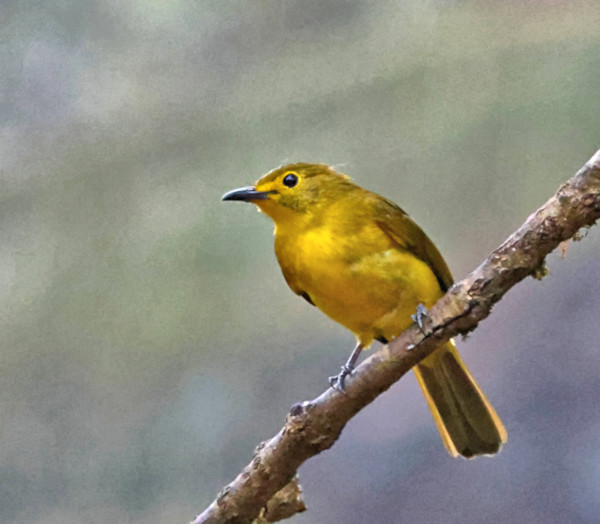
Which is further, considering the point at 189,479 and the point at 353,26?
the point at 353,26

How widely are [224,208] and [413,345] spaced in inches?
69.7

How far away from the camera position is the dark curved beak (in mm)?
2244

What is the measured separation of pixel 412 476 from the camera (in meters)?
2.93

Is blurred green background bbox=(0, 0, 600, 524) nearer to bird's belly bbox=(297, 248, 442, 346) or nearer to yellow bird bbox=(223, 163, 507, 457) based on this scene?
yellow bird bbox=(223, 163, 507, 457)

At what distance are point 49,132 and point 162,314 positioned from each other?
2.78ft

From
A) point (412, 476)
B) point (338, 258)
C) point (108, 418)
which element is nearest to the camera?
point (338, 258)

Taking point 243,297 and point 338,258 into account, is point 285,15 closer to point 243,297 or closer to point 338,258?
point 243,297

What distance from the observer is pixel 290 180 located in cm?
230

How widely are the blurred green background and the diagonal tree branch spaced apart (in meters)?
1.12

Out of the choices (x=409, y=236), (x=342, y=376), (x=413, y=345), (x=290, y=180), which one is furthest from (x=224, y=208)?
(x=413, y=345)

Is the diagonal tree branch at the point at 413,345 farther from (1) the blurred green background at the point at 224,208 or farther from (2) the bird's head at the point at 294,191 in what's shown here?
(1) the blurred green background at the point at 224,208

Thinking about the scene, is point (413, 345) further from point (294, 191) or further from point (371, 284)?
point (294, 191)

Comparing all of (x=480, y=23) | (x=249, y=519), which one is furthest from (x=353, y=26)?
(x=249, y=519)

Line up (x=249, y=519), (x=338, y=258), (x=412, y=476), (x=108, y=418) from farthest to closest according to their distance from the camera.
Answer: (x=108, y=418), (x=412, y=476), (x=338, y=258), (x=249, y=519)
